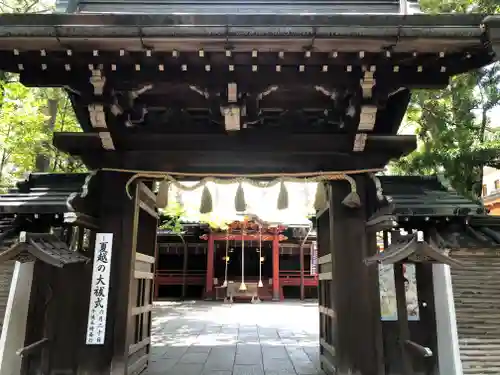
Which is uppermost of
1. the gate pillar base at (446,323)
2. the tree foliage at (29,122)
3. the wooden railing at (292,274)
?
the tree foliage at (29,122)

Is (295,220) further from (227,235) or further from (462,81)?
(462,81)

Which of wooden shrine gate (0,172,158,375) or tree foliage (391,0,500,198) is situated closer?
wooden shrine gate (0,172,158,375)

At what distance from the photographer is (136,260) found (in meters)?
5.43

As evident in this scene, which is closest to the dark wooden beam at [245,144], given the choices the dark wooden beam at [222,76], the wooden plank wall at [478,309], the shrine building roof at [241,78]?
the shrine building roof at [241,78]

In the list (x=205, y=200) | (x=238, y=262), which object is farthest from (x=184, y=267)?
(x=205, y=200)

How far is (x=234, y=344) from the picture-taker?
8758mm

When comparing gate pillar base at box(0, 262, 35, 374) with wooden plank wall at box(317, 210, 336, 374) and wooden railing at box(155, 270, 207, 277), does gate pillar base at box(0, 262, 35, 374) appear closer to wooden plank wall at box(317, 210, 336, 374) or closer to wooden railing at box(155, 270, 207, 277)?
wooden plank wall at box(317, 210, 336, 374)

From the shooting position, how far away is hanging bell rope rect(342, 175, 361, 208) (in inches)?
197

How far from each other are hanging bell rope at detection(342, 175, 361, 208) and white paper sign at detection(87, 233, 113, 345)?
3.17 m

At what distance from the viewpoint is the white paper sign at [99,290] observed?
474 centimetres

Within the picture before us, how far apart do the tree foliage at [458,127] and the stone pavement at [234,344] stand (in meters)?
5.03

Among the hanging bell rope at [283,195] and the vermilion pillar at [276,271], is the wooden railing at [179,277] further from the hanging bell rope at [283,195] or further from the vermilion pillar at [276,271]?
the hanging bell rope at [283,195]

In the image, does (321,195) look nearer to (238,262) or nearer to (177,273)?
(238,262)

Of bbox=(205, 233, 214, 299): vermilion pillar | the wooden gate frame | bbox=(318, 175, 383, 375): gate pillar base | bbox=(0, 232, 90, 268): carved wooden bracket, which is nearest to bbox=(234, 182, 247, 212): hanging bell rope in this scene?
bbox=(318, 175, 383, 375): gate pillar base
